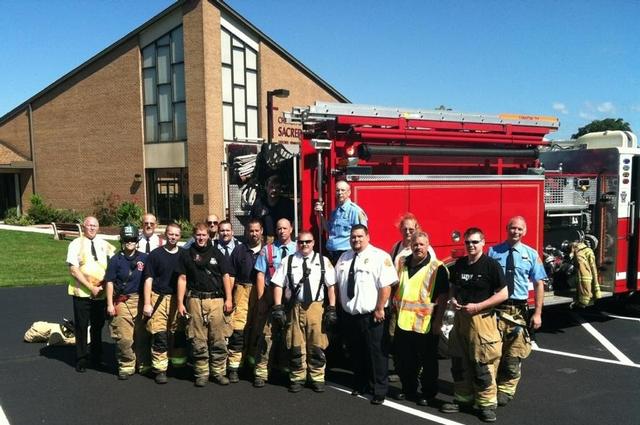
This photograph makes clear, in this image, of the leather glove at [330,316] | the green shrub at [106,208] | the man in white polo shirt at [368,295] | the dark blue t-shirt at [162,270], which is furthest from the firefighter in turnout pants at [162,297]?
the green shrub at [106,208]

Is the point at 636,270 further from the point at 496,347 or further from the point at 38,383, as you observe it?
the point at 38,383

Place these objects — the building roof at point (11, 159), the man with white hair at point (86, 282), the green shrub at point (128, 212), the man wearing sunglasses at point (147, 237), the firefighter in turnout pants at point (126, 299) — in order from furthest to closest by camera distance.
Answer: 1. the building roof at point (11, 159)
2. the green shrub at point (128, 212)
3. the man wearing sunglasses at point (147, 237)
4. the man with white hair at point (86, 282)
5. the firefighter in turnout pants at point (126, 299)

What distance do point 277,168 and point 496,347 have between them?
10.5ft

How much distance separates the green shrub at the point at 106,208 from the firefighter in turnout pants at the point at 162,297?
64.5ft

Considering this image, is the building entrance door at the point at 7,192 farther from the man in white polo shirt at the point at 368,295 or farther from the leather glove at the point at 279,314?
the man in white polo shirt at the point at 368,295

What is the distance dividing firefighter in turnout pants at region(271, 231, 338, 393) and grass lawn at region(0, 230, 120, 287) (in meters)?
8.44

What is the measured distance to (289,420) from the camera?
464cm

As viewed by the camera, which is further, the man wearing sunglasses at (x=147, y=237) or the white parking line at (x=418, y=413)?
the man wearing sunglasses at (x=147, y=237)

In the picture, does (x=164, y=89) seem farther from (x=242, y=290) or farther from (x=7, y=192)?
(x=242, y=290)

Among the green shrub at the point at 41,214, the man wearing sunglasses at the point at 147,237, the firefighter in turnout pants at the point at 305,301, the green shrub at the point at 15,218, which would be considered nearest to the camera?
the firefighter in turnout pants at the point at 305,301

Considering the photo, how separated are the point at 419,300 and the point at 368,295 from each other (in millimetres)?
455

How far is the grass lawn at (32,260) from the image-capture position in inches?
476

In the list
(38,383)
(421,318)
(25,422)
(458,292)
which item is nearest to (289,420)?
(421,318)

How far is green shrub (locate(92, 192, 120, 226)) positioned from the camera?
24.2 metres
